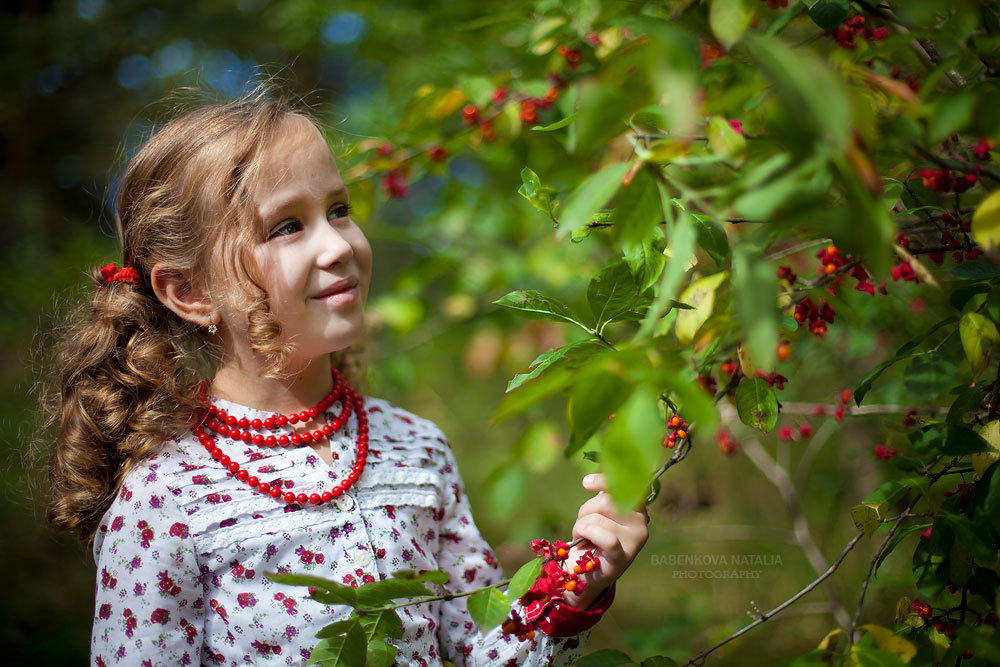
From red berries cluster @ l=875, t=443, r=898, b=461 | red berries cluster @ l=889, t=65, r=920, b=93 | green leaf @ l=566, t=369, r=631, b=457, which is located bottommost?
red berries cluster @ l=875, t=443, r=898, b=461

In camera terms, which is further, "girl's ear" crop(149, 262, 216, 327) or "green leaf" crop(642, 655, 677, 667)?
"girl's ear" crop(149, 262, 216, 327)

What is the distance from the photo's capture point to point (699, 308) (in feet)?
2.96

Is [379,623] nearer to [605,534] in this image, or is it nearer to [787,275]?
[605,534]

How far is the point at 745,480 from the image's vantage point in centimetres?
316

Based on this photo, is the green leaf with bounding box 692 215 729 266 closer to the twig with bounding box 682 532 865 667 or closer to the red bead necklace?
the twig with bounding box 682 532 865 667

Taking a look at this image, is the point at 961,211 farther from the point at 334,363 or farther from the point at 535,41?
the point at 334,363

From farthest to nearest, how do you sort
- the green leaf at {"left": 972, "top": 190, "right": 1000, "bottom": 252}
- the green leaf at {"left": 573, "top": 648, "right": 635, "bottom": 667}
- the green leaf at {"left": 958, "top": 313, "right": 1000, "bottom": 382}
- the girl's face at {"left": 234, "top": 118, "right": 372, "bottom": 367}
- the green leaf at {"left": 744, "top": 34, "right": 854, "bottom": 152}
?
the girl's face at {"left": 234, "top": 118, "right": 372, "bottom": 367} → the green leaf at {"left": 573, "top": 648, "right": 635, "bottom": 667} → the green leaf at {"left": 958, "top": 313, "right": 1000, "bottom": 382} → the green leaf at {"left": 972, "top": 190, "right": 1000, "bottom": 252} → the green leaf at {"left": 744, "top": 34, "right": 854, "bottom": 152}

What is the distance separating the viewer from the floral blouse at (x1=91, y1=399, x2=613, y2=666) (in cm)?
100

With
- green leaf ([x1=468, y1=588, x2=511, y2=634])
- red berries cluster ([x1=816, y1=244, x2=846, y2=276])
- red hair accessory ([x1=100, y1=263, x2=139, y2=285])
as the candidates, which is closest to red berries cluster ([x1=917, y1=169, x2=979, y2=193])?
red berries cluster ([x1=816, y1=244, x2=846, y2=276])

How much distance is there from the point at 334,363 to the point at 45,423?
1.68 feet

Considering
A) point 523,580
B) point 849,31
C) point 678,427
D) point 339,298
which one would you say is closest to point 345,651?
point 523,580

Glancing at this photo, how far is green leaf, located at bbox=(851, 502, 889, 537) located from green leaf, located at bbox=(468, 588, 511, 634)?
417 millimetres

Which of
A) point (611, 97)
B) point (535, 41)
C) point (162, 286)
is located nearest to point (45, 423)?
point (162, 286)

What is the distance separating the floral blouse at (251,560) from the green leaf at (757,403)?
0.37 metres
